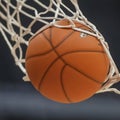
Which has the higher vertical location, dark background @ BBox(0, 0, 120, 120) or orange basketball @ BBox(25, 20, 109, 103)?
orange basketball @ BBox(25, 20, 109, 103)

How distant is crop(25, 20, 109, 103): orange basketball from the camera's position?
118cm

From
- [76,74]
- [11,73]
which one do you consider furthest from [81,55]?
[11,73]

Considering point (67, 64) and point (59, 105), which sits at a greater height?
point (67, 64)

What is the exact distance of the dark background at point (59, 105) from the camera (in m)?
3.04

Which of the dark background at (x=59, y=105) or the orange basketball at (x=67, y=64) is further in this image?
the dark background at (x=59, y=105)

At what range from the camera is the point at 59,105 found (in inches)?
126

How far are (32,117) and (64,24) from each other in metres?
1.93

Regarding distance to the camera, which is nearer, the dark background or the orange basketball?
the orange basketball

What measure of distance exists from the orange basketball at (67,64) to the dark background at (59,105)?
1786 mm

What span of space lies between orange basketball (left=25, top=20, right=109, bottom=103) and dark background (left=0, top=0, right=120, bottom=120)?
179 centimetres

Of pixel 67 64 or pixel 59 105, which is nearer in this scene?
pixel 67 64

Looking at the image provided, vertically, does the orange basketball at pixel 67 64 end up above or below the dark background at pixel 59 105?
above

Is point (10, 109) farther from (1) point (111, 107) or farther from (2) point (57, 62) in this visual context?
(2) point (57, 62)

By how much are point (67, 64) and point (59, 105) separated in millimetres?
2042
